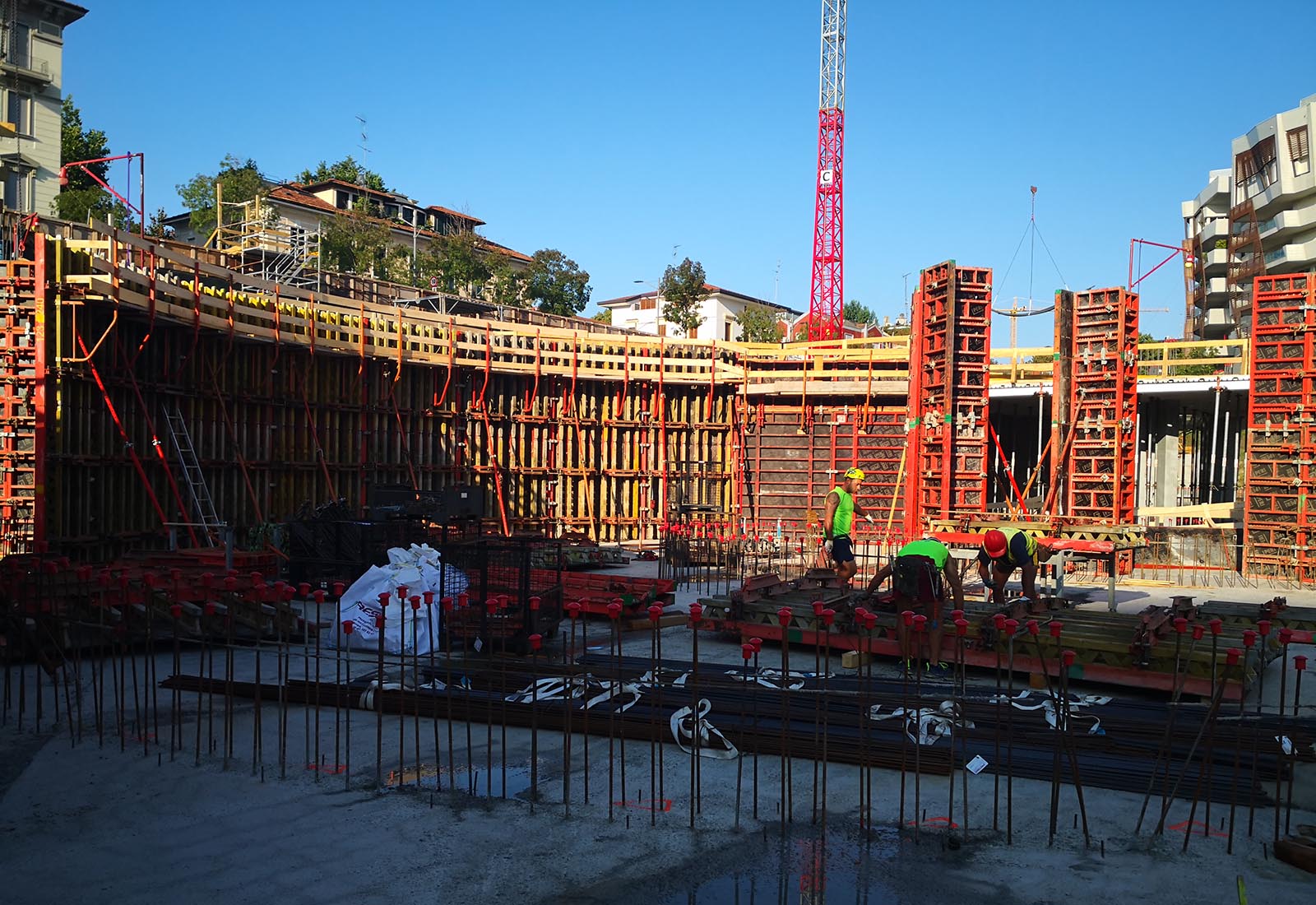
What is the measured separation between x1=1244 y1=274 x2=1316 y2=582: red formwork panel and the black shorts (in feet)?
41.0

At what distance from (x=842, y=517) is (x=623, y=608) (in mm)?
4033

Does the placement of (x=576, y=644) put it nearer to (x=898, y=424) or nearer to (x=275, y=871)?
(x=275, y=871)

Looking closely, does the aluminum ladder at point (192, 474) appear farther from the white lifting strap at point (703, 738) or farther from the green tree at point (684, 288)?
the green tree at point (684, 288)

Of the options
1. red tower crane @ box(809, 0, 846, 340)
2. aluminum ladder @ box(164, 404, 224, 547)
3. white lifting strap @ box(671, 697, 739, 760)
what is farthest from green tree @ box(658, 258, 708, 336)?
white lifting strap @ box(671, 697, 739, 760)

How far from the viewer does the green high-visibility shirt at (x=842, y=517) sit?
16.8 m

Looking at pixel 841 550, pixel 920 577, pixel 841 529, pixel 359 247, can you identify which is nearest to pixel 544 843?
pixel 920 577

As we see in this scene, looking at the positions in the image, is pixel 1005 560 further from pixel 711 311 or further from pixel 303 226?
pixel 711 311

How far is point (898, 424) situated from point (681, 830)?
23546 millimetres

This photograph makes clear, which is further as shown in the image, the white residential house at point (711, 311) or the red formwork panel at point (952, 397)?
the white residential house at point (711, 311)

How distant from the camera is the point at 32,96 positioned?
147 feet

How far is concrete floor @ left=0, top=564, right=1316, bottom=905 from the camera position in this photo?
6.20 meters

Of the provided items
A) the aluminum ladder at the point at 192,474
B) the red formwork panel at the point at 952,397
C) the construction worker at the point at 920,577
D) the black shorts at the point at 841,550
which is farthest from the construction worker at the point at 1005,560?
the aluminum ladder at the point at 192,474

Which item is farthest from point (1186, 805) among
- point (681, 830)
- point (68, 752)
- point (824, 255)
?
point (824, 255)

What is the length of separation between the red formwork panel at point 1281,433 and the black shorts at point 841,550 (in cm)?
1251
